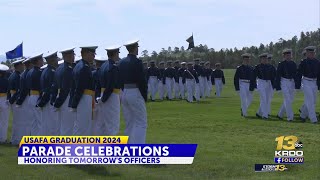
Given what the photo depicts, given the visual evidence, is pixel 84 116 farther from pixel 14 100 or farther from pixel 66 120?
pixel 14 100

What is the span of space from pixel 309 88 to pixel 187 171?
29.4 feet

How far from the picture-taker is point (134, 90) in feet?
37.4

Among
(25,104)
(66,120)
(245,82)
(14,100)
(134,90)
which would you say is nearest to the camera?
(134,90)

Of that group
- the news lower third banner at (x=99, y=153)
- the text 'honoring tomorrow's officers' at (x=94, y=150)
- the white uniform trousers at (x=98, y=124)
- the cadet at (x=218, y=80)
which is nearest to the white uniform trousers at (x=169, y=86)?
the cadet at (x=218, y=80)

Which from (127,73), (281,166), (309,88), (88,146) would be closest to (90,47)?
(127,73)

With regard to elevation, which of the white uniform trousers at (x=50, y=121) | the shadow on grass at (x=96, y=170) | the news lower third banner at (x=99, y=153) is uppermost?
the white uniform trousers at (x=50, y=121)

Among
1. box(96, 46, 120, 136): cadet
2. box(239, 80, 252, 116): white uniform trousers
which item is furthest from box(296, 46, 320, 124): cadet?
box(96, 46, 120, 136): cadet

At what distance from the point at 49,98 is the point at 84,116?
1.91 metres

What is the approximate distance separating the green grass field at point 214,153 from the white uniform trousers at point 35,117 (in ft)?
2.44

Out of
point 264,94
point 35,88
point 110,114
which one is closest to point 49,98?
point 35,88

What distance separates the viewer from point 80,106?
11.4 meters

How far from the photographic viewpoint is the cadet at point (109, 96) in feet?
39.8

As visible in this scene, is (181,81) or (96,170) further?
(181,81)

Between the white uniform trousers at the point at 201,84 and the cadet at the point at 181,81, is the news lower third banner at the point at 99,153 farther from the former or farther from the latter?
the white uniform trousers at the point at 201,84
